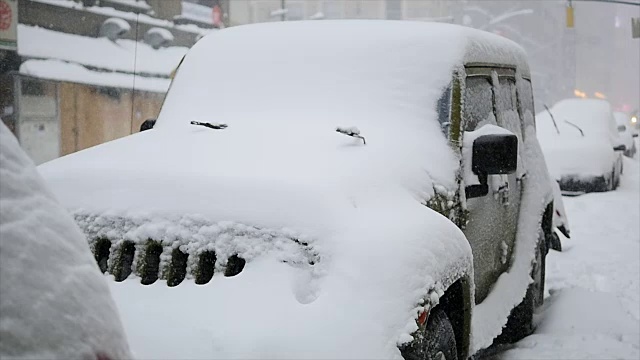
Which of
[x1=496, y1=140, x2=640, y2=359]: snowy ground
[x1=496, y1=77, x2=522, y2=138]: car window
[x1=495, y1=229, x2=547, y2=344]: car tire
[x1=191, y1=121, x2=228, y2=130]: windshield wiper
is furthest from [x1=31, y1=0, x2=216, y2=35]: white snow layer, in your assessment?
[x1=191, y1=121, x2=228, y2=130]: windshield wiper

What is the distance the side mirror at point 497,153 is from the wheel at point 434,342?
92 centimetres

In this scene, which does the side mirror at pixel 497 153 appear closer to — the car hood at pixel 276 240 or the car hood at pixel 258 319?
the car hood at pixel 276 240

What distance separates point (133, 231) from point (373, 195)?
939mm

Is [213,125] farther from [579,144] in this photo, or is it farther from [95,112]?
[95,112]

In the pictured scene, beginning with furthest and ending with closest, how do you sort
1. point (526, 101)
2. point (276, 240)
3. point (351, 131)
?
point (526, 101) < point (351, 131) < point (276, 240)

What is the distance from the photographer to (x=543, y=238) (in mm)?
5902

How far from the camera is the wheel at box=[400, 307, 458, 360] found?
2883 millimetres

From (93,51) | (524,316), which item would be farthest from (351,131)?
(93,51)

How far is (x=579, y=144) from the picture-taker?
14.1 meters

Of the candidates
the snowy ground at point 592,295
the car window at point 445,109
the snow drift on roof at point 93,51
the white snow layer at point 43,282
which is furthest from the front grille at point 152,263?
the snow drift on roof at point 93,51

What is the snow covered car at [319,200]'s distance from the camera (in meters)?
2.67

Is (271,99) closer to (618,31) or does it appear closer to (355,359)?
(355,359)

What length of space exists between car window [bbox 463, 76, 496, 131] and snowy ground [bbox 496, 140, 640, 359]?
1.45 m

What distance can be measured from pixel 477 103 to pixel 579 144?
33.6 feet
